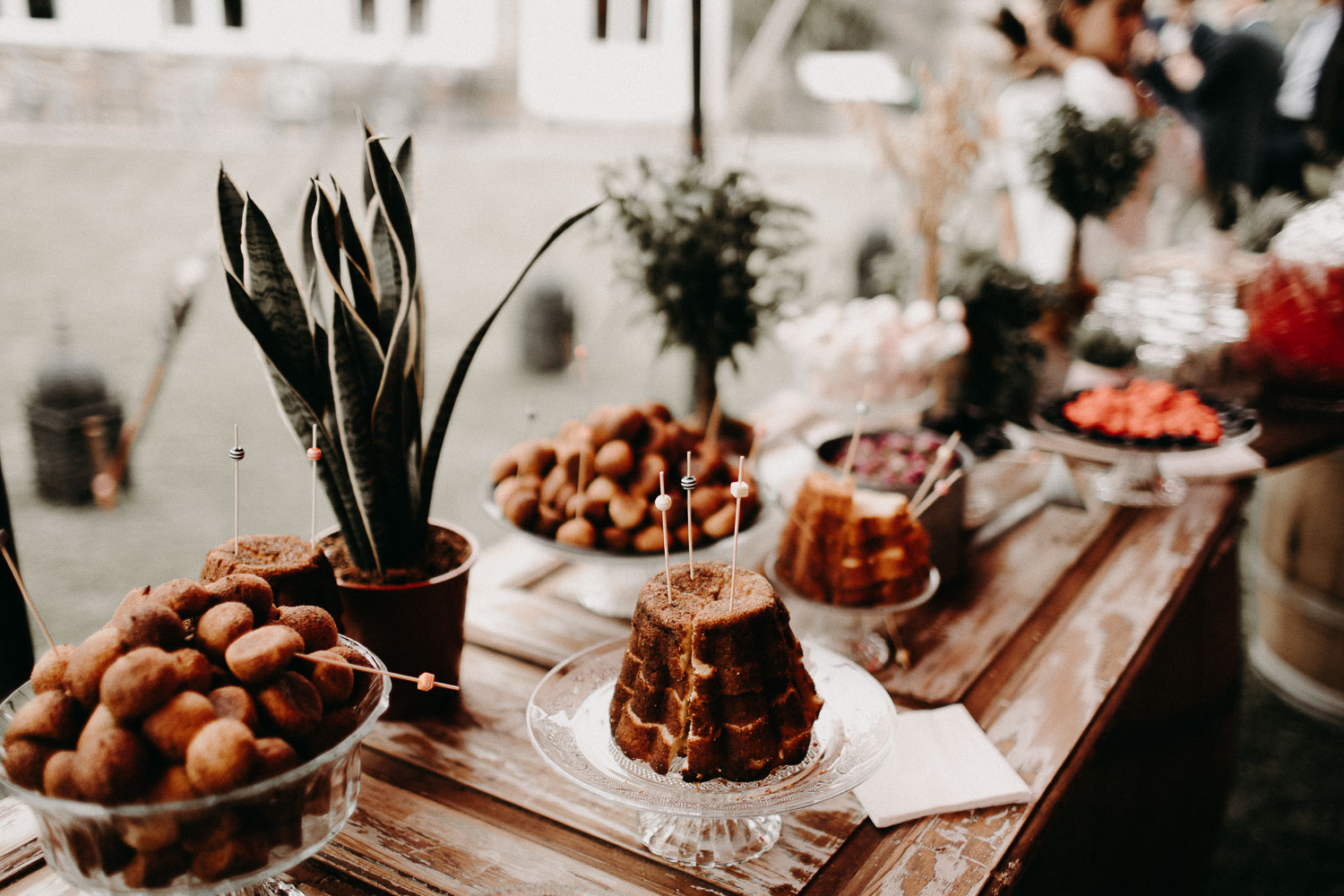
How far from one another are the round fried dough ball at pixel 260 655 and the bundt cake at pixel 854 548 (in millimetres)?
739

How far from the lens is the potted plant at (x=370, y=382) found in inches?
38.7

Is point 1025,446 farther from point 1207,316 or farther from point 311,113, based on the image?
point 311,113

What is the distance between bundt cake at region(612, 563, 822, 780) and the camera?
34.0 inches

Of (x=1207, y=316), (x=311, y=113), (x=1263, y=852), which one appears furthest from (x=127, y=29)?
(x=1263, y=852)

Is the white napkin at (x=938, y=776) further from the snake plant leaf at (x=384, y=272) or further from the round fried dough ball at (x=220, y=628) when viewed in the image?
the snake plant leaf at (x=384, y=272)

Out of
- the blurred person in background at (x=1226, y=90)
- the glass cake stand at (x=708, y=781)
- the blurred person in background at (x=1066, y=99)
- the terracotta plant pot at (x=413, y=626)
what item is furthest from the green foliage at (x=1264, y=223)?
the terracotta plant pot at (x=413, y=626)

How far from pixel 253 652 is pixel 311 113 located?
575 cm

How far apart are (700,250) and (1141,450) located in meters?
0.95

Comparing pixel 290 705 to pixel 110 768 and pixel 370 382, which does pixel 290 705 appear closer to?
pixel 110 768

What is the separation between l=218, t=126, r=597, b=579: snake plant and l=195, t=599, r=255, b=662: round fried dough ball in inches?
11.4

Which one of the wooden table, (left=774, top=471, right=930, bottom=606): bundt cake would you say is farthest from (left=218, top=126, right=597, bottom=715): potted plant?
(left=774, top=471, right=930, bottom=606): bundt cake

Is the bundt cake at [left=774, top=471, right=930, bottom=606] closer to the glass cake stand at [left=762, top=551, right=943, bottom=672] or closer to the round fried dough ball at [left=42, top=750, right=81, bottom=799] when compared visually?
the glass cake stand at [left=762, top=551, right=943, bottom=672]

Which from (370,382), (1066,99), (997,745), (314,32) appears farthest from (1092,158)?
(314,32)

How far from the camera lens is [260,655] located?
2.35ft
